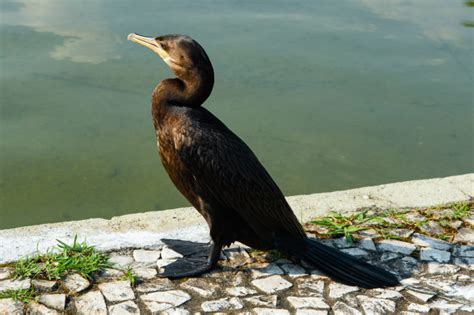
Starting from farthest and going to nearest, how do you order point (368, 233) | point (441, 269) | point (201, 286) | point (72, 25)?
point (72, 25) → point (368, 233) → point (441, 269) → point (201, 286)

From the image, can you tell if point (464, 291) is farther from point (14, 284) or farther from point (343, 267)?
point (14, 284)

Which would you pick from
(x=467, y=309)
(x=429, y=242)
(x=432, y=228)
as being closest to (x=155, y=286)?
(x=467, y=309)

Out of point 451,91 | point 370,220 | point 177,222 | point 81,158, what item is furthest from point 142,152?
point 451,91

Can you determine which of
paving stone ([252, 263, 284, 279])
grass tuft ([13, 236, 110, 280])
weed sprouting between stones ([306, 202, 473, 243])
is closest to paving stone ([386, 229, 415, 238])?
weed sprouting between stones ([306, 202, 473, 243])

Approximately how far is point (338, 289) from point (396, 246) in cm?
68

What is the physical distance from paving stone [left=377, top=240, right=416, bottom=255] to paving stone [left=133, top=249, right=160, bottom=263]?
1.35 meters

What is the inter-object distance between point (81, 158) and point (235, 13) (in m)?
4.24

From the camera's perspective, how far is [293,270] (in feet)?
12.9

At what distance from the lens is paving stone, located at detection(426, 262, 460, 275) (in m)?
4.01

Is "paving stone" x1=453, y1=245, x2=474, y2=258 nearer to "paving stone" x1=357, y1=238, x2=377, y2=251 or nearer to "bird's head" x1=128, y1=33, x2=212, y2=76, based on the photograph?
"paving stone" x1=357, y1=238, x2=377, y2=251

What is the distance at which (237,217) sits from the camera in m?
3.80

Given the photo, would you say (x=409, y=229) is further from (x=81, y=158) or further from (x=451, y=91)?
(x=451, y=91)

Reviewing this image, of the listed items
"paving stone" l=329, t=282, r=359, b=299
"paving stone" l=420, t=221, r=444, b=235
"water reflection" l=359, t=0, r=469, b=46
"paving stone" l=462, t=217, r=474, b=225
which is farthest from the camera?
"water reflection" l=359, t=0, r=469, b=46

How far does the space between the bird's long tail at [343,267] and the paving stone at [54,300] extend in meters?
1.23
